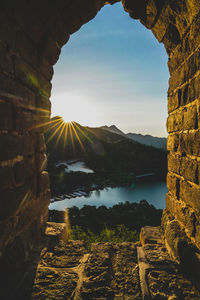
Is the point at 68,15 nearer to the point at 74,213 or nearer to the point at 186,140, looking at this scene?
the point at 186,140

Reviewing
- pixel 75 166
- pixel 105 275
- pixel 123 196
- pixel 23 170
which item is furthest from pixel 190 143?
pixel 75 166

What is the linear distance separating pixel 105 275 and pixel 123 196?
917 cm

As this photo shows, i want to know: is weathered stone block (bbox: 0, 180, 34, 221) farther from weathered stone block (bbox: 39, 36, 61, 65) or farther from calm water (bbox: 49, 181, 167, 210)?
calm water (bbox: 49, 181, 167, 210)

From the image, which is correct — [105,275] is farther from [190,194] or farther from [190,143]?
[190,143]

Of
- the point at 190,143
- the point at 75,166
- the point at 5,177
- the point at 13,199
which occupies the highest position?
the point at 190,143

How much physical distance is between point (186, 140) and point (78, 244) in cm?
164

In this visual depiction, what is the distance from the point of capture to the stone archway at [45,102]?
1.51 metres

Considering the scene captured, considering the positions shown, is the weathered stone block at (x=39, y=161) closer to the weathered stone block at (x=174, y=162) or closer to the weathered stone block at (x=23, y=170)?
the weathered stone block at (x=23, y=170)

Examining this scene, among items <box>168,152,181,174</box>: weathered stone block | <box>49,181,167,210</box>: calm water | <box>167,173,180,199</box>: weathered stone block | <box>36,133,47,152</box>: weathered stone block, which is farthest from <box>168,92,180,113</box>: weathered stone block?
<box>49,181,167,210</box>: calm water

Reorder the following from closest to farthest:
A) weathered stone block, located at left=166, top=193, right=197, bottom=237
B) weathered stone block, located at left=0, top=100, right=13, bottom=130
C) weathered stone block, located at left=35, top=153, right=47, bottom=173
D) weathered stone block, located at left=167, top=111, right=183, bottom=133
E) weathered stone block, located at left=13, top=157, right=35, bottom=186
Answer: weathered stone block, located at left=0, top=100, right=13, bottom=130
weathered stone block, located at left=166, top=193, right=197, bottom=237
weathered stone block, located at left=13, top=157, right=35, bottom=186
weathered stone block, located at left=167, top=111, right=183, bottom=133
weathered stone block, located at left=35, top=153, right=47, bottom=173

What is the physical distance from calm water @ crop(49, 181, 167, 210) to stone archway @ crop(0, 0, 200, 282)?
6.66 m

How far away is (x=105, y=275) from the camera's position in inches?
59.8

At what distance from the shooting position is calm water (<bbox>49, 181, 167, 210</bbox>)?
348 inches

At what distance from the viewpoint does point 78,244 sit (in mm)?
2102
